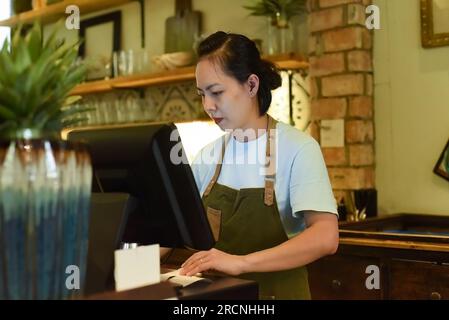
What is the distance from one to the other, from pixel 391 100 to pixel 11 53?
2.42 meters

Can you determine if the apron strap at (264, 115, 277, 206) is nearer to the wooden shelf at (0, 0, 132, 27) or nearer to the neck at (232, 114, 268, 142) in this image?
the neck at (232, 114, 268, 142)

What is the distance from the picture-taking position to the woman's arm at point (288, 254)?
4.34 ft

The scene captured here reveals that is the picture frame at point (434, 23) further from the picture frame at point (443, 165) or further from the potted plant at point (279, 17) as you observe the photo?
the potted plant at point (279, 17)

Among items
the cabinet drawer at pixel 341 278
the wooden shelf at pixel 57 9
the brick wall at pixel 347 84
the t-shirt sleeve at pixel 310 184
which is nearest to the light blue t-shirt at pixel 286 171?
A: the t-shirt sleeve at pixel 310 184

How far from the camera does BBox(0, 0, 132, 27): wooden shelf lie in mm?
4562

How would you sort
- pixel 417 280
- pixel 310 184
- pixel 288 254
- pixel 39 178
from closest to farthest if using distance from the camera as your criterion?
pixel 39 178, pixel 288 254, pixel 310 184, pixel 417 280

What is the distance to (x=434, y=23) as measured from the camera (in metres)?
2.92

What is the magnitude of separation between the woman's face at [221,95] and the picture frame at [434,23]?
1531 millimetres

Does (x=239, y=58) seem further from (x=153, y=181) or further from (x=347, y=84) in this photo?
(x=347, y=84)

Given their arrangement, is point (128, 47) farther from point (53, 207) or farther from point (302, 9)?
point (53, 207)

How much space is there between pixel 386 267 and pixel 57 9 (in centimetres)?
350

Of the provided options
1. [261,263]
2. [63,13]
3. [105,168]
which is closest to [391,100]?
[261,263]

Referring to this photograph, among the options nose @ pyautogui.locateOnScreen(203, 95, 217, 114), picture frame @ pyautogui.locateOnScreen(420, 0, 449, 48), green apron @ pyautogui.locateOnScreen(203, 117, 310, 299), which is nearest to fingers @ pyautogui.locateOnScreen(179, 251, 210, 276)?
green apron @ pyautogui.locateOnScreen(203, 117, 310, 299)

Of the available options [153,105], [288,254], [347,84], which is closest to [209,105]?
[288,254]
